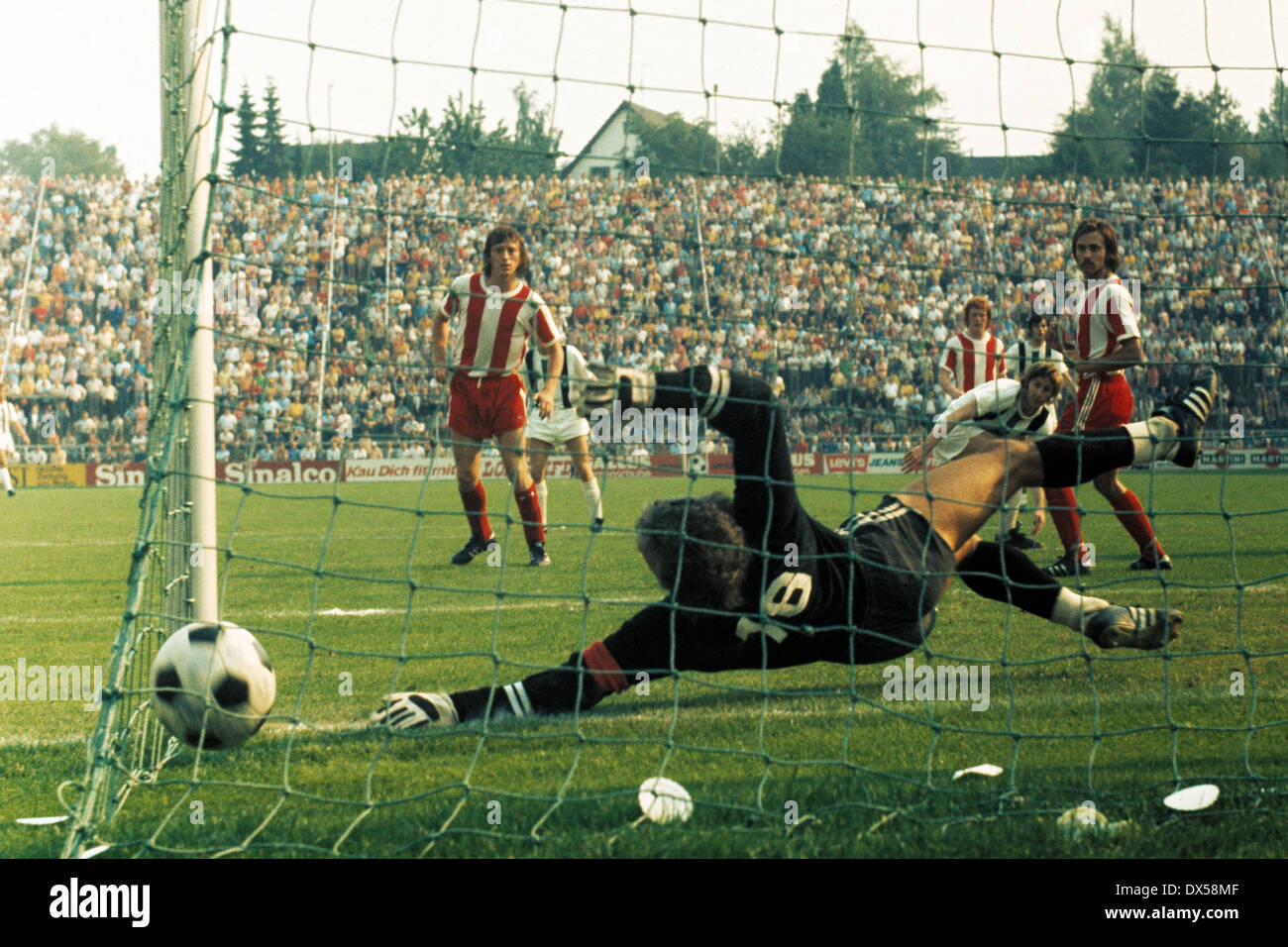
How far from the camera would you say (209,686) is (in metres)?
3.22

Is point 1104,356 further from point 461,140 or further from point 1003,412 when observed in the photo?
point 461,140

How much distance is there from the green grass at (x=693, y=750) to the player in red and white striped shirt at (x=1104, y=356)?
0.55 meters

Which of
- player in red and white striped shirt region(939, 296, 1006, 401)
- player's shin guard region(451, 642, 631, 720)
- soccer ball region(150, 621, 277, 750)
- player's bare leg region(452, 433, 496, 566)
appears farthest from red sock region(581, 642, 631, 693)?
player in red and white striped shirt region(939, 296, 1006, 401)

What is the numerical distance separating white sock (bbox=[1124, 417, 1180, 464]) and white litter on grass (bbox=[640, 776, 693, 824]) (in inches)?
84.6

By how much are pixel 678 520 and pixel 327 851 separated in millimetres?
1437

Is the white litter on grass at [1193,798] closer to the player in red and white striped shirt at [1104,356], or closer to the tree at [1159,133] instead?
the tree at [1159,133]

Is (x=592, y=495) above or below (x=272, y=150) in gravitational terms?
below

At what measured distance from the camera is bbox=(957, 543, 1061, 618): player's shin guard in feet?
13.8

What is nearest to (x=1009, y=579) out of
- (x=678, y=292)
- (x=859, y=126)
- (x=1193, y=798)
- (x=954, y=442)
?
(x=1193, y=798)

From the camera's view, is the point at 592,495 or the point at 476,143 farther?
the point at 592,495

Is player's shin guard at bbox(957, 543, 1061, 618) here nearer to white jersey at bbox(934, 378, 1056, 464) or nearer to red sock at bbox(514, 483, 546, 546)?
white jersey at bbox(934, 378, 1056, 464)

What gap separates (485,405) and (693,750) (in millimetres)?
4750

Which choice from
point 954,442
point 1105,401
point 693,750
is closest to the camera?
point 693,750

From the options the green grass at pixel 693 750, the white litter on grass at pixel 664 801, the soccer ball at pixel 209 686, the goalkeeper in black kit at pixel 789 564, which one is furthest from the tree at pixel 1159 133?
the soccer ball at pixel 209 686
